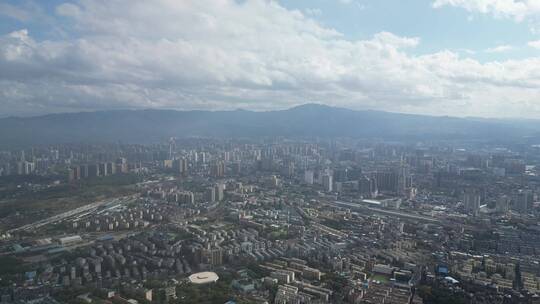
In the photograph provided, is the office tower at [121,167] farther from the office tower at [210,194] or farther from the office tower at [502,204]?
the office tower at [502,204]

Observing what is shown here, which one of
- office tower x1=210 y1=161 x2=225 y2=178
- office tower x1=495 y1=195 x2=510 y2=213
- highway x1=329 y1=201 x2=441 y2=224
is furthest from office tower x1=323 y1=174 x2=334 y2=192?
office tower x1=495 y1=195 x2=510 y2=213

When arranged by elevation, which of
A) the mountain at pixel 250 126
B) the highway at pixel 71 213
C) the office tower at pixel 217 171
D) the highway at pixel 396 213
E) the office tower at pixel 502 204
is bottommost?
the highway at pixel 396 213

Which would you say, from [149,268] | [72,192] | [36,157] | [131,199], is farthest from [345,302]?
[36,157]

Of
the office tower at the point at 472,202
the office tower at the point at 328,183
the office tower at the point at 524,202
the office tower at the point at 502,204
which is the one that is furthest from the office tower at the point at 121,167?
the office tower at the point at 524,202

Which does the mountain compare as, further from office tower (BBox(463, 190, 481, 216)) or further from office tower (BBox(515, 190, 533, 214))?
office tower (BBox(463, 190, 481, 216))

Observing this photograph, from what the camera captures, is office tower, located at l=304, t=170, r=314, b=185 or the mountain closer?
office tower, located at l=304, t=170, r=314, b=185

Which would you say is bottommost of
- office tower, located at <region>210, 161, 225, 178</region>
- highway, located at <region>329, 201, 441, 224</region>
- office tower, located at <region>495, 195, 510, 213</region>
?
highway, located at <region>329, 201, 441, 224</region>

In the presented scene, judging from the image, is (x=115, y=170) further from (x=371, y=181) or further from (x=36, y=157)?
(x=371, y=181)

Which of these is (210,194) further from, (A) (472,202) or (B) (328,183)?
(A) (472,202)
